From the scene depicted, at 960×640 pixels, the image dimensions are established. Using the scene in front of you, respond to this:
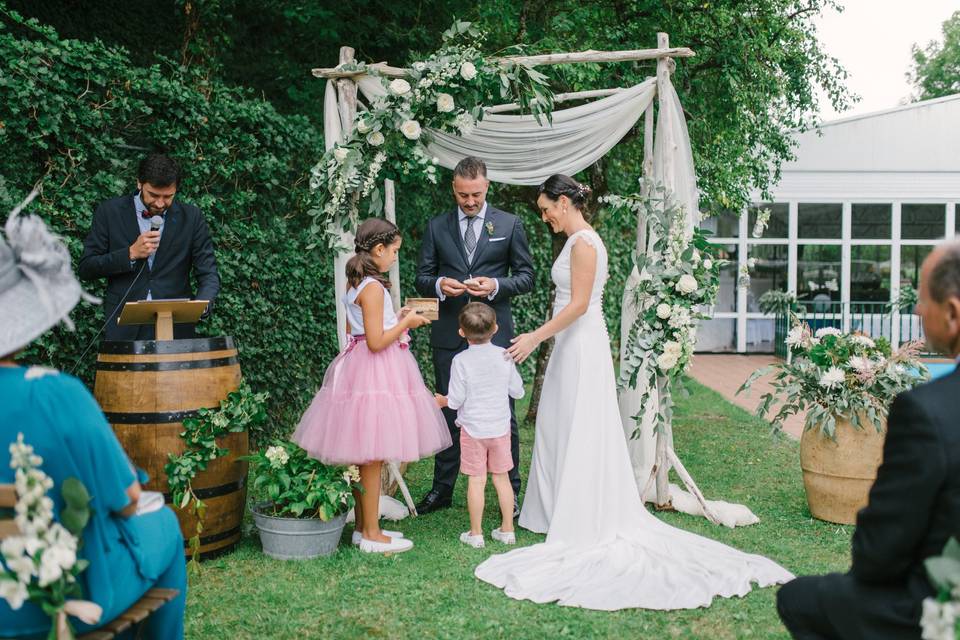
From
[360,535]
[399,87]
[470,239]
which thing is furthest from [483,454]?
[399,87]

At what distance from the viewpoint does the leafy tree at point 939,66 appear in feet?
114


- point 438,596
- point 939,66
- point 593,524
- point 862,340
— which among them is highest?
point 939,66

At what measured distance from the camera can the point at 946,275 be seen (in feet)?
6.44

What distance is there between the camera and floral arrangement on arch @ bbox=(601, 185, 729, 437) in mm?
4820

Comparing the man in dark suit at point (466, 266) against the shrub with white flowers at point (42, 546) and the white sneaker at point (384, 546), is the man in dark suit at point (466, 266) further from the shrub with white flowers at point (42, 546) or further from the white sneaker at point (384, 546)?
the shrub with white flowers at point (42, 546)

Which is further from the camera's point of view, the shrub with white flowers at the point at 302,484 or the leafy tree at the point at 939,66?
the leafy tree at the point at 939,66

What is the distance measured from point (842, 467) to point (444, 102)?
3188 millimetres

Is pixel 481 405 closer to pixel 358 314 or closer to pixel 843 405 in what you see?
pixel 358 314

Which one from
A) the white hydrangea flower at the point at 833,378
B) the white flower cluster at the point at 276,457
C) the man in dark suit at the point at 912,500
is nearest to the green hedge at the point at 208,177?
the white flower cluster at the point at 276,457

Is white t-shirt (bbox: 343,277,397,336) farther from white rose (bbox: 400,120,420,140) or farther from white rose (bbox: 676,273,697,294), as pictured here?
white rose (bbox: 676,273,697,294)

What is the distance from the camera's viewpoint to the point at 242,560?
165 inches

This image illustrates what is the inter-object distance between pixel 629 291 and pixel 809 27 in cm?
468

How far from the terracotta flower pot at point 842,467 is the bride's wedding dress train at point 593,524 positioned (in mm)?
1000

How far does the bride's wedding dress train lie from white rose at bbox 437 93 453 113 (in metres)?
1.17
